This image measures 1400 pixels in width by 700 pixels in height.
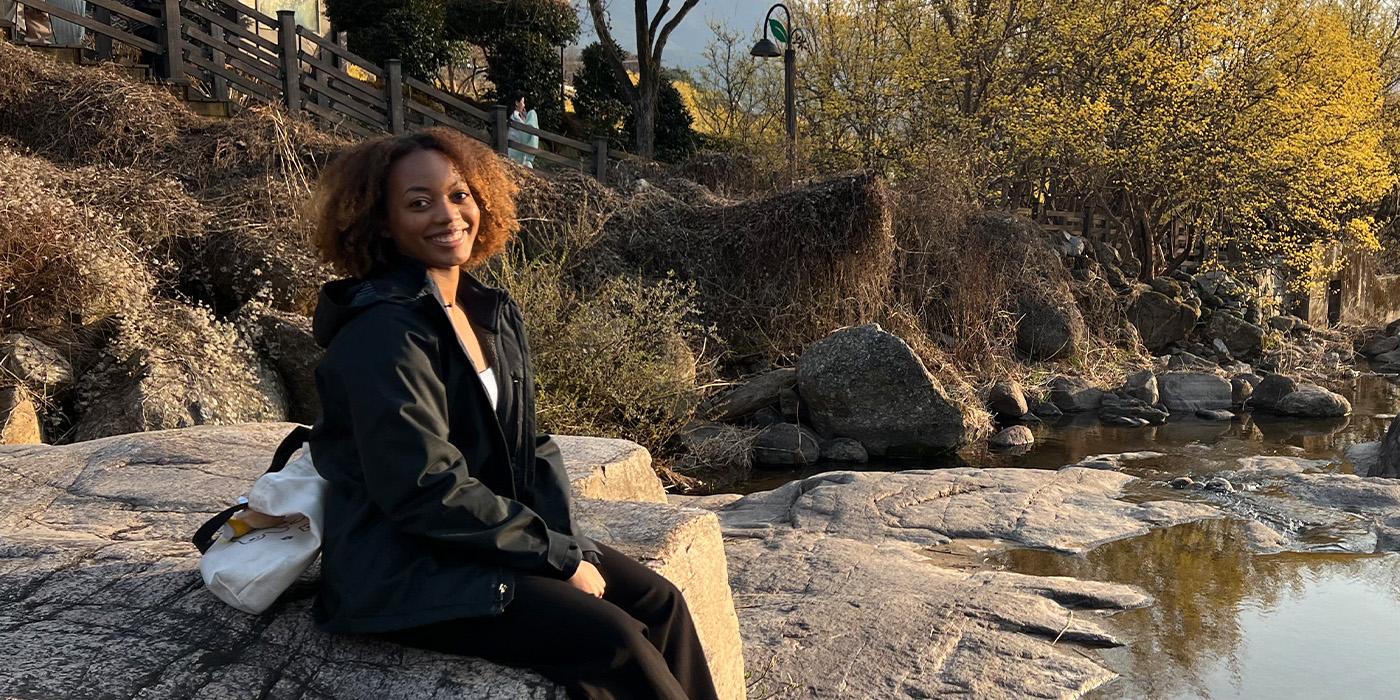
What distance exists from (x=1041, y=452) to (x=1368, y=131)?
1133 centimetres

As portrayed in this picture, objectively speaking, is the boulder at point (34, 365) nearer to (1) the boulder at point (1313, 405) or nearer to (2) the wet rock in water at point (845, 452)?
(2) the wet rock in water at point (845, 452)

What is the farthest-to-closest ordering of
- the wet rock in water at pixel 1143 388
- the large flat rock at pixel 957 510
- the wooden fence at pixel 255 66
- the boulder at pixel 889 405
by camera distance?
1. the wet rock in water at pixel 1143 388
2. the wooden fence at pixel 255 66
3. the boulder at pixel 889 405
4. the large flat rock at pixel 957 510

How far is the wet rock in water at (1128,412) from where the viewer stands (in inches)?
494

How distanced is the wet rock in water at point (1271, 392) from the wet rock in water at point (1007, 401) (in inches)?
124

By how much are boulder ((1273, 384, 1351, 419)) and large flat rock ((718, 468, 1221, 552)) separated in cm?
599

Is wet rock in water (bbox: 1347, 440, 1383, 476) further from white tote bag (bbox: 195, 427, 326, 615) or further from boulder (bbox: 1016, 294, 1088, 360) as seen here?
white tote bag (bbox: 195, 427, 326, 615)

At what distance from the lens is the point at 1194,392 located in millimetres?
13383

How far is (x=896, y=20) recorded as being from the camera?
19453 mm

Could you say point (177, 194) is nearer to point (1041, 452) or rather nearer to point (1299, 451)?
point (1041, 452)

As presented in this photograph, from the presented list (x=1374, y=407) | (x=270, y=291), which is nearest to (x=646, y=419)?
(x=270, y=291)

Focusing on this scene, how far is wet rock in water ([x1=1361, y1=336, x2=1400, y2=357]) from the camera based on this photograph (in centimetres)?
1903

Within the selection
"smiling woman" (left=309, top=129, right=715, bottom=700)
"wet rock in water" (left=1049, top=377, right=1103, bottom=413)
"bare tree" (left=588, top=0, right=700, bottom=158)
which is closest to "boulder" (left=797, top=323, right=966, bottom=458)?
"wet rock in water" (left=1049, top=377, right=1103, bottom=413)

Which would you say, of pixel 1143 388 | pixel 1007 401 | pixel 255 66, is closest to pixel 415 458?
pixel 1007 401

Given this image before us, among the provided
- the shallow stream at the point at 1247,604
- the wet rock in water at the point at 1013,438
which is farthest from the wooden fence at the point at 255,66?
the shallow stream at the point at 1247,604
